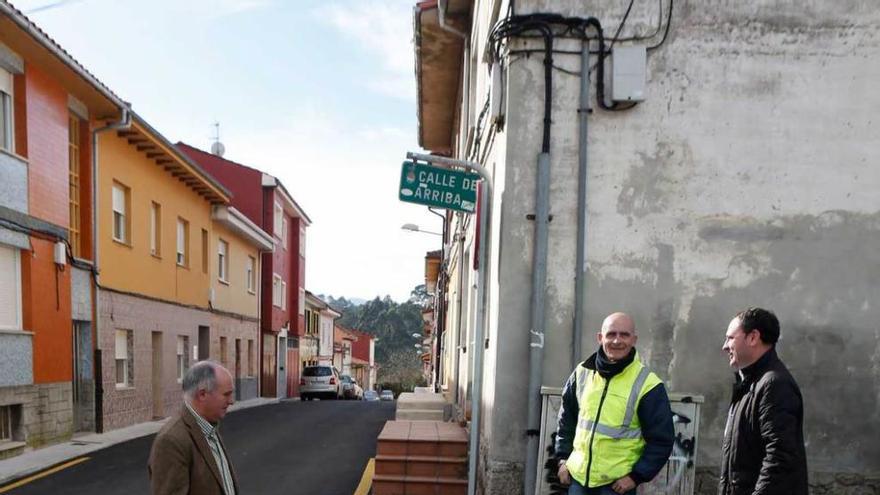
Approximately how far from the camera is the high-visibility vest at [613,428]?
3801mm

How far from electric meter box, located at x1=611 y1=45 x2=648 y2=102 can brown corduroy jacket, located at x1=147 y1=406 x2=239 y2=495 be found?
4.08 m

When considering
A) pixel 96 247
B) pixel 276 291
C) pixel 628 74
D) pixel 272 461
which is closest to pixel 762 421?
pixel 628 74

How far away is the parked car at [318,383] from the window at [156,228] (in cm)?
1595

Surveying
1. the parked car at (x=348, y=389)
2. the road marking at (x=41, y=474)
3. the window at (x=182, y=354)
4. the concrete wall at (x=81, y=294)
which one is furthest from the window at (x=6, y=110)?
the parked car at (x=348, y=389)

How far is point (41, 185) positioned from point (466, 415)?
26.6ft

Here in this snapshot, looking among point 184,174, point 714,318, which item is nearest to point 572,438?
point 714,318

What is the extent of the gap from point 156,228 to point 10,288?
656 cm

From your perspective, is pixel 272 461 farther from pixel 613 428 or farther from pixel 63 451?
pixel 613 428

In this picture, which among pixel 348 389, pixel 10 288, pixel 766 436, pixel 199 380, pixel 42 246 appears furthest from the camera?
pixel 348 389

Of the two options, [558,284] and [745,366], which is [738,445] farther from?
[558,284]

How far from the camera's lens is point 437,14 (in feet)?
34.6

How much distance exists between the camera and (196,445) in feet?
9.89

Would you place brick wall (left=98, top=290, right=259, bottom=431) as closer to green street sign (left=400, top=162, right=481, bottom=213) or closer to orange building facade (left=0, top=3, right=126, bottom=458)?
orange building facade (left=0, top=3, right=126, bottom=458)

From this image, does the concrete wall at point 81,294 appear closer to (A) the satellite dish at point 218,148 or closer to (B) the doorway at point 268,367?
(B) the doorway at point 268,367
